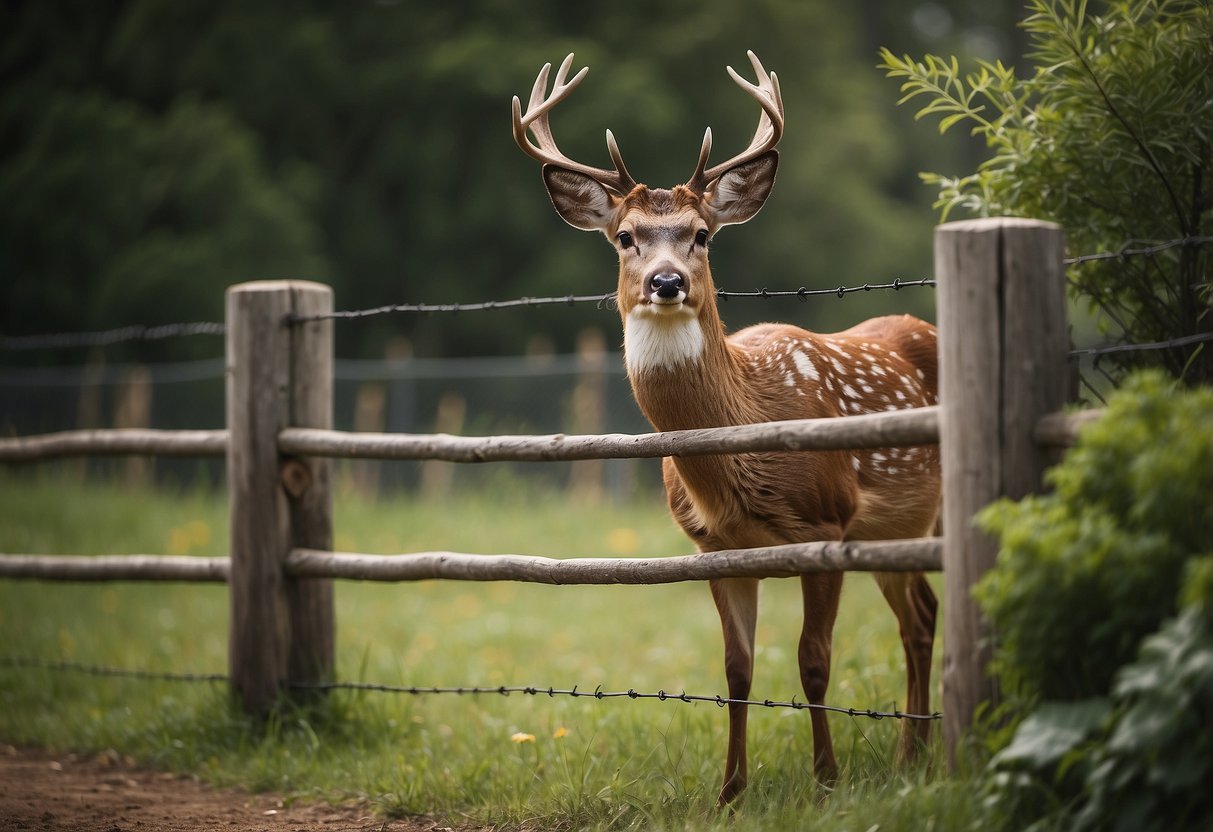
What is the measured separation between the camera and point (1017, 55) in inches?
1022

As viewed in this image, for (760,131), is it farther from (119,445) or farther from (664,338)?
(119,445)

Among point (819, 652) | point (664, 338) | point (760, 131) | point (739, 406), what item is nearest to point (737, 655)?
point (819, 652)

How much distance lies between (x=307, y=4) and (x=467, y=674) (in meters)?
19.3

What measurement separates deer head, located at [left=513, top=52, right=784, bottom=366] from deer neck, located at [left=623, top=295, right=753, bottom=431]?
2cm

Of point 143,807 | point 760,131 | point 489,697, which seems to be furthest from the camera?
point 489,697

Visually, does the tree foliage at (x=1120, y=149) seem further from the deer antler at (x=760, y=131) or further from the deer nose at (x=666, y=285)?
the deer nose at (x=666, y=285)

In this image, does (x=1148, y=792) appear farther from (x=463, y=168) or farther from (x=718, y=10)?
(x=718, y=10)

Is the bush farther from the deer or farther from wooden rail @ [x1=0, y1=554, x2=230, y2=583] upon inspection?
wooden rail @ [x1=0, y1=554, x2=230, y2=583]

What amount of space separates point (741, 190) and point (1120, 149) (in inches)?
49.5

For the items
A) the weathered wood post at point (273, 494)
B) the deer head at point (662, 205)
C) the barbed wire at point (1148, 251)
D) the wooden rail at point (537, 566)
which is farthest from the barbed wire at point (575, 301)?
the wooden rail at point (537, 566)

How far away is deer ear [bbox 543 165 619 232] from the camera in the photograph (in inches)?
173

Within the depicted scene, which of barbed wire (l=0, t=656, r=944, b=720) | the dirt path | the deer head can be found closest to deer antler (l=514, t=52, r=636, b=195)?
the deer head

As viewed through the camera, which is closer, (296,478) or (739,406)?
(739,406)

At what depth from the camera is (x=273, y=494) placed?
5316mm
